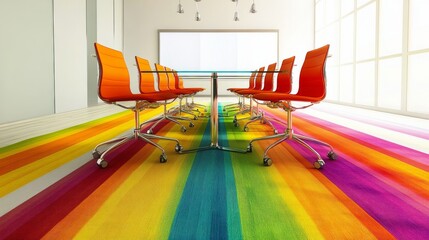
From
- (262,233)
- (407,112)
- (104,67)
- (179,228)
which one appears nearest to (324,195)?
(262,233)

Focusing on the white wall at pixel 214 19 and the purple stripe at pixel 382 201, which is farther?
the white wall at pixel 214 19

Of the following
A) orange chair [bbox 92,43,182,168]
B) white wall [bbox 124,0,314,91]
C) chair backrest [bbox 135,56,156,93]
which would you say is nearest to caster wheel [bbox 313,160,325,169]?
orange chair [bbox 92,43,182,168]

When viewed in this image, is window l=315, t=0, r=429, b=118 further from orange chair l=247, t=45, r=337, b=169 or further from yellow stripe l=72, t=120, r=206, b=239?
yellow stripe l=72, t=120, r=206, b=239

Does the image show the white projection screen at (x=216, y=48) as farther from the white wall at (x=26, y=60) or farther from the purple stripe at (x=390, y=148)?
the purple stripe at (x=390, y=148)

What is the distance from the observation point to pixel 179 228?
1537 millimetres

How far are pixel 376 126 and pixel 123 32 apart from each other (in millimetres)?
9742

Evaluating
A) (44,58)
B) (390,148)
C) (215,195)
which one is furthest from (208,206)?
(44,58)

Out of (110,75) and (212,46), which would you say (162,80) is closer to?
(110,75)

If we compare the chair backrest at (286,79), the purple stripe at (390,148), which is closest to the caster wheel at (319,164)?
the purple stripe at (390,148)

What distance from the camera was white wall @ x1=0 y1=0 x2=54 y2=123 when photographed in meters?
4.93

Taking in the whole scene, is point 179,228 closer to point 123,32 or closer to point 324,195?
point 324,195

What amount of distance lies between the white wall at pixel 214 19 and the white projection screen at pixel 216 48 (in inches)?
8.8

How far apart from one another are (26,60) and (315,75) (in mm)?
4385

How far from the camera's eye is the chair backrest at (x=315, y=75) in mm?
2854
